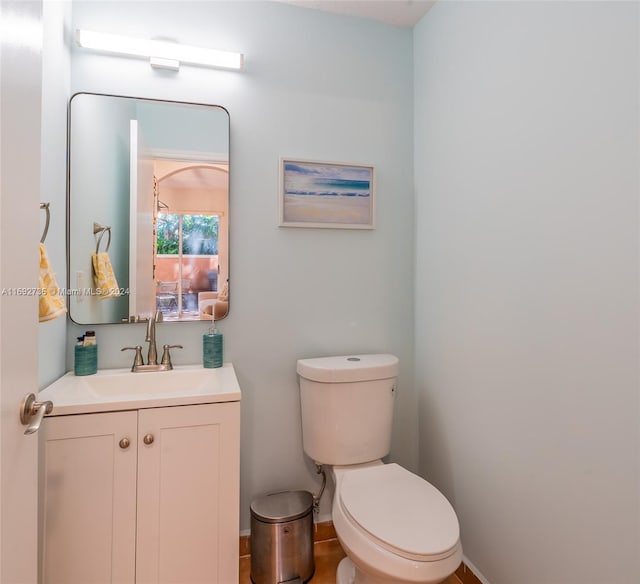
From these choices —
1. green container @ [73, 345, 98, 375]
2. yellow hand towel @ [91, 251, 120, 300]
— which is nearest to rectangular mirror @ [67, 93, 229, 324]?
yellow hand towel @ [91, 251, 120, 300]

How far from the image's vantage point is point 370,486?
142cm

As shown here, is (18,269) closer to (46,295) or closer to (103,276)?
(46,295)

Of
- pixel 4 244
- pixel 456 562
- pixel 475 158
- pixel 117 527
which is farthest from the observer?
pixel 475 158

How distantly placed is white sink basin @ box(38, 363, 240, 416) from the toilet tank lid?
31 cm

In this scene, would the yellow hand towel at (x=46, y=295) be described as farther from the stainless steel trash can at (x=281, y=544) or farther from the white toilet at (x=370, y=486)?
the stainless steel trash can at (x=281, y=544)

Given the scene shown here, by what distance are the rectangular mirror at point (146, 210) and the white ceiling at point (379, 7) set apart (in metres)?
0.65

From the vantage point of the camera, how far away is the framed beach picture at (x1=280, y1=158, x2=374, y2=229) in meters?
1.77

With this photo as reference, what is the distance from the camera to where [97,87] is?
5.14 feet

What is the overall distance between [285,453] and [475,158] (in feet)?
4.70

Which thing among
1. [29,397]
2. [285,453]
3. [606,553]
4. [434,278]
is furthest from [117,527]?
[434,278]

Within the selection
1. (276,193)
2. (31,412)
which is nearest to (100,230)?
(276,193)

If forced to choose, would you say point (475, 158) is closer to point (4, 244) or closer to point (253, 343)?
point (253, 343)

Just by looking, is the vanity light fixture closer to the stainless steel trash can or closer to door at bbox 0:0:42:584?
Answer: door at bbox 0:0:42:584

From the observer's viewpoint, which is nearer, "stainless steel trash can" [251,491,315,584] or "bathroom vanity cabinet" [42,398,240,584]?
"bathroom vanity cabinet" [42,398,240,584]
